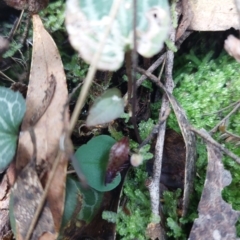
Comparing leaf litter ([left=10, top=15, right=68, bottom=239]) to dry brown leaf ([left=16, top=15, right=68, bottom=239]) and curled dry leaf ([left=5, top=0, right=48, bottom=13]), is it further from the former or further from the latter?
curled dry leaf ([left=5, top=0, right=48, bottom=13])

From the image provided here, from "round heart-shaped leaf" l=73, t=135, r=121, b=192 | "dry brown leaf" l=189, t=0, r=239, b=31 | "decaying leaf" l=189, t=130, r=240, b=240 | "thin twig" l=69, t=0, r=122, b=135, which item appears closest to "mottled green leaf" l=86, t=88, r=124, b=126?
"thin twig" l=69, t=0, r=122, b=135

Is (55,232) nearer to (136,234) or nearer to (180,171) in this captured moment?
(136,234)

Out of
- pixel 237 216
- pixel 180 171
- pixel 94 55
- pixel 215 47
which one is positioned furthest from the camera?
pixel 215 47

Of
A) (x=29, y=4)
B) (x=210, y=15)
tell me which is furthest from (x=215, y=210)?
(x=29, y=4)

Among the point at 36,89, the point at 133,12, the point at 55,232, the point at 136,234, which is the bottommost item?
the point at 136,234

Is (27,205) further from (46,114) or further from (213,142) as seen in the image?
(213,142)

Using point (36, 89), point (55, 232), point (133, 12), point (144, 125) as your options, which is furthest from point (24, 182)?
point (133, 12)
